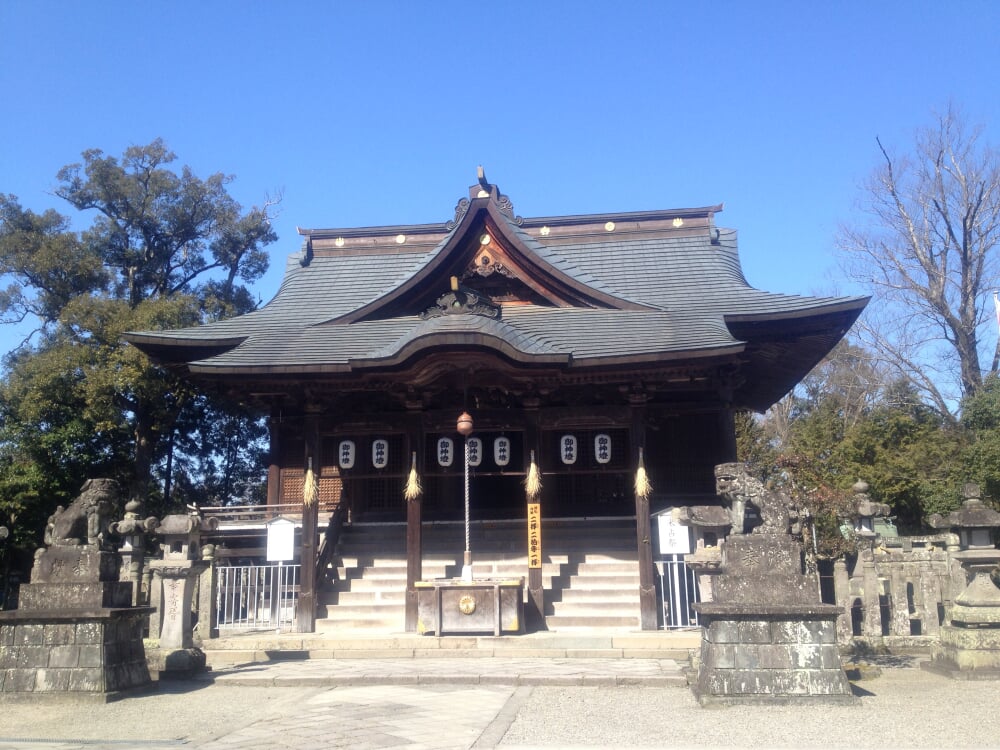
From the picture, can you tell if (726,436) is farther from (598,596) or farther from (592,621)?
(592,621)

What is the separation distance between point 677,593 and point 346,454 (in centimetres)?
629

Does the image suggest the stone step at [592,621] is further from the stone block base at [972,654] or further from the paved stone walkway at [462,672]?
the stone block base at [972,654]

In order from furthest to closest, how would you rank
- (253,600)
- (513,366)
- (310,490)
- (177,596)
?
(253,600), (310,490), (513,366), (177,596)

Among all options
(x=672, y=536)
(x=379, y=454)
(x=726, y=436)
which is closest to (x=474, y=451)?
(x=379, y=454)

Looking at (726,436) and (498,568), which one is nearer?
(498,568)

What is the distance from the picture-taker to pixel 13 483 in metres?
20.9

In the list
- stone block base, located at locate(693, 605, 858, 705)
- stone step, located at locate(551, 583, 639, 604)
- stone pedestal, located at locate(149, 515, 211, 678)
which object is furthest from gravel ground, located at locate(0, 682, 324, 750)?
stone step, located at locate(551, 583, 639, 604)

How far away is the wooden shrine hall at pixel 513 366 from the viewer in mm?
13211

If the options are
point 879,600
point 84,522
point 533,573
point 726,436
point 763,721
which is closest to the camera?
point 763,721

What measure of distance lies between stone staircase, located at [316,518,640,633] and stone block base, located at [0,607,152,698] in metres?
4.97

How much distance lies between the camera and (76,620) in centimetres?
813

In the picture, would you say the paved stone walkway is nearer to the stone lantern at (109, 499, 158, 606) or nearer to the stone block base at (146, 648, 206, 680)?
the stone block base at (146, 648, 206, 680)

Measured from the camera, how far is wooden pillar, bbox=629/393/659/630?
12.3 m

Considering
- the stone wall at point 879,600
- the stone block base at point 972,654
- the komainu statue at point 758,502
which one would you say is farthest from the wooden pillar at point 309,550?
the stone block base at point 972,654
